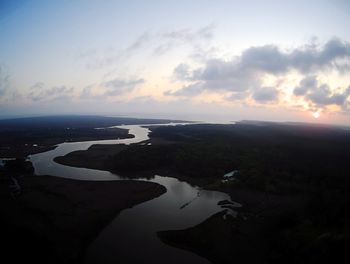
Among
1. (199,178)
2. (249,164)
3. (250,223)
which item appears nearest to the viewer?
(250,223)

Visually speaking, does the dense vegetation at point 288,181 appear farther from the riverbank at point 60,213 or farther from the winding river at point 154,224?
the riverbank at point 60,213

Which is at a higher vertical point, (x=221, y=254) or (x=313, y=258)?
(x=313, y=258)

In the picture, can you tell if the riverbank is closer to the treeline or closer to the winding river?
the winding river

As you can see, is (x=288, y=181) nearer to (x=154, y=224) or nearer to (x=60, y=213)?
(x=154, y=224)

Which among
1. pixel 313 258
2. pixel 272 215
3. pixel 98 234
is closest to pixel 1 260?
pixel 98 234

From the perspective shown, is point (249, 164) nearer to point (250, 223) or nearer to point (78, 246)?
point (250, 223)

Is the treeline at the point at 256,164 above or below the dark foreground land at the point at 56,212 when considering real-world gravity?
above

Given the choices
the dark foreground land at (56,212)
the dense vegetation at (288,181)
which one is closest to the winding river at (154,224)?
the dark foreground land at (56,212)
